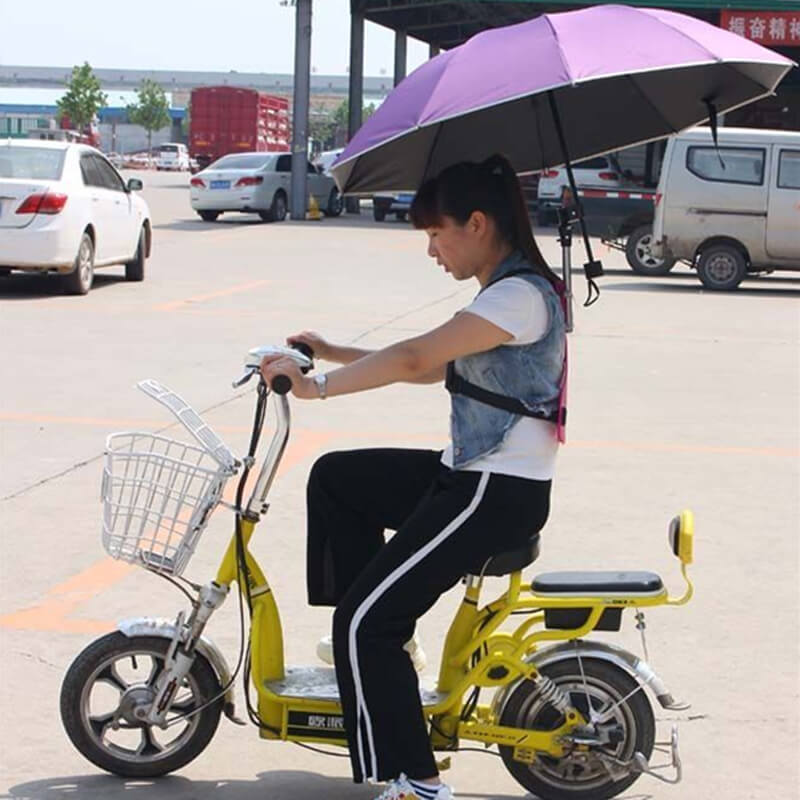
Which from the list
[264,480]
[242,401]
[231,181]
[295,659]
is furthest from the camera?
[231,181]

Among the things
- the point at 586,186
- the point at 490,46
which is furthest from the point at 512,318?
the point at 586,186

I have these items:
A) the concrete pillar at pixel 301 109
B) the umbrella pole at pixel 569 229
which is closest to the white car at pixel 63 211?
the umbrella pole at pixel 569 229

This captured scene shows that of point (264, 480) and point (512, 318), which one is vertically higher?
point (512, 318)

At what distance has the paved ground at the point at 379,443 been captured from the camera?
14.5ft

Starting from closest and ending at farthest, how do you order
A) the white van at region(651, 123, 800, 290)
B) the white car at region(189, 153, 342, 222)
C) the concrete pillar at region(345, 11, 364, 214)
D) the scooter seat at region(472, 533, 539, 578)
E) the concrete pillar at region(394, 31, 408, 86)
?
the scooter seat at region(472, 533, 539, 578) < the white van at region(651, 123, 800, 290) < the white car at region(189, 153, 342, 222) < the concrete pillar at region(345, 11, 364, 214) < the concrete pillar at region(394, 31, 408, 86)

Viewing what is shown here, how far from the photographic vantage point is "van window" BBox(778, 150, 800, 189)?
65.7 feet

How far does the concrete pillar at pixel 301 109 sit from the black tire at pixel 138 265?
15.4 meters

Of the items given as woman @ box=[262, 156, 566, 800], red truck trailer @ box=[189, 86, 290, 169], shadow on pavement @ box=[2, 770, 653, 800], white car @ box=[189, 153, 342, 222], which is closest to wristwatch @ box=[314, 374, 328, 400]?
woman @ box=[262, 156, 566, 800]

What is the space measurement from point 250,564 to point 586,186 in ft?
67.1

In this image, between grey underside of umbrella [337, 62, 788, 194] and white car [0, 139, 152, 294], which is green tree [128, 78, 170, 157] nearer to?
white car [0, 139, 152, 294]

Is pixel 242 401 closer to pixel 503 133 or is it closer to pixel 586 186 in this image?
pixel 503 133

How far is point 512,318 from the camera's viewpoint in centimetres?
370

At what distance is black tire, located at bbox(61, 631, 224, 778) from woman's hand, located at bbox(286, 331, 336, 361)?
82 cm

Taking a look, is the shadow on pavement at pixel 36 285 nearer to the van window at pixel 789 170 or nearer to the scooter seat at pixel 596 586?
the van window at pixel 789 170
